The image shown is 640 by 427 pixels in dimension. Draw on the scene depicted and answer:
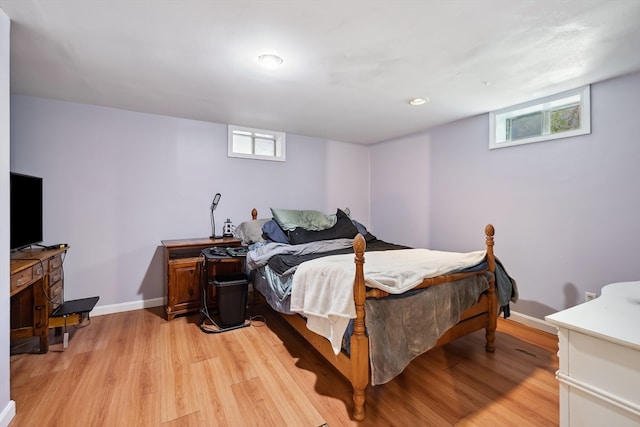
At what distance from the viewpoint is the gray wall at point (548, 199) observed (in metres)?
2.19

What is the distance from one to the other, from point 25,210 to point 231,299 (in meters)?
1.83

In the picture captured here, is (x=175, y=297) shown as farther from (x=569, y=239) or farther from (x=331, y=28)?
(x=569, y=239)

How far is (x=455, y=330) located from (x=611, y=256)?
1484 mm

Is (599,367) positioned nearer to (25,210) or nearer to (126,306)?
(25,210)

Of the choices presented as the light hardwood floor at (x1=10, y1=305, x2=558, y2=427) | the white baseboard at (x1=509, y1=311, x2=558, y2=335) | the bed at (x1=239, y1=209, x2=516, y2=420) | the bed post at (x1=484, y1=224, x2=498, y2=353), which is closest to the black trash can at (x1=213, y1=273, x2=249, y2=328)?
the light hardwood floor at (x1=10, y1=305, x2=558, y2=427)

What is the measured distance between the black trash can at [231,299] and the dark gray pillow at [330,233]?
676mm

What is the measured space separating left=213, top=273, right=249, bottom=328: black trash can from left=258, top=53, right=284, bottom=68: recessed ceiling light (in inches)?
75.0

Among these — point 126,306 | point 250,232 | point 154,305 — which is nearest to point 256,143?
point 250,232

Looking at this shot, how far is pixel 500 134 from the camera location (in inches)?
117

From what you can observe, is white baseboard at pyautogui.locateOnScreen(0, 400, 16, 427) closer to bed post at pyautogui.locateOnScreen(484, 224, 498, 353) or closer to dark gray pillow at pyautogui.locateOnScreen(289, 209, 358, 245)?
dark gray pillow at pyautogui.locateOnScreen(289, 209, 358, 245)

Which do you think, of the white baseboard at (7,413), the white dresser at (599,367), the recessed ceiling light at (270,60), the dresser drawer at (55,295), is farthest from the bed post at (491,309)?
the dresser drawer at (55,295)

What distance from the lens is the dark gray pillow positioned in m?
2.99

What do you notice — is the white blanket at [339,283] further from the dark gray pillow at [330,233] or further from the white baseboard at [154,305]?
the white baseboard at [154,305]

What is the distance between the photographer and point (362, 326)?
1517mm
